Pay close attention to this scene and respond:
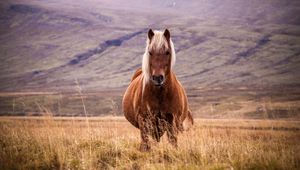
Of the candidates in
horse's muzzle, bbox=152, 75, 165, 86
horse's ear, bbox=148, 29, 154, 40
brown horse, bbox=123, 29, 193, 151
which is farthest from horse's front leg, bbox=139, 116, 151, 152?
horse's ear, bbox=148, 29, 154, 40

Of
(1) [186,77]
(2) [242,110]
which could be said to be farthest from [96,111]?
(1) [186,77]

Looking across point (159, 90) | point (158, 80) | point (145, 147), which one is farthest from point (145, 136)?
point (158, 80)

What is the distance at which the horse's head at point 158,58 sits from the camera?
8188 mm

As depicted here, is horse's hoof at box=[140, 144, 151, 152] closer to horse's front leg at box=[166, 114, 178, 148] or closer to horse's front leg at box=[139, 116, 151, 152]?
horse's front leg at box=[139, 116, 151, 152]

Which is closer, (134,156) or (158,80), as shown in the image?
(158,80)

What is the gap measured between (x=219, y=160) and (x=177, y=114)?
1744 mm

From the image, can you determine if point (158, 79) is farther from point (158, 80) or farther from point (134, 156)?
point (134, 156)

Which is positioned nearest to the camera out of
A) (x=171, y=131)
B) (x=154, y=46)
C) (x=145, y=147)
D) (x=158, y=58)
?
(x=158, y=58)

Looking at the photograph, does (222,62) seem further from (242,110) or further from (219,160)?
(219,160)

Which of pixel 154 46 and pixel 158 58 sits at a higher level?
pixel 154 46

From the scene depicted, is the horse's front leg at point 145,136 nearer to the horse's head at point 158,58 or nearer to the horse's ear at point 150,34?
the horse's head at point 158,58

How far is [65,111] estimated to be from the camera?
88500 millimetres

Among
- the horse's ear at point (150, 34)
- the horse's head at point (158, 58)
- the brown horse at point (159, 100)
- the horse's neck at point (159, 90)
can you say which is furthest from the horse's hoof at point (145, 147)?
the horse's ear at point (150, 34)

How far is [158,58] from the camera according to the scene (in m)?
8.45
